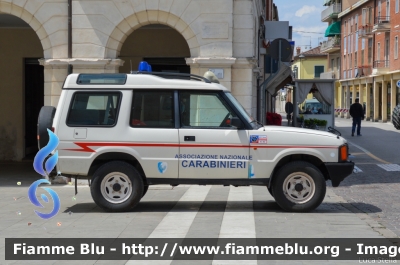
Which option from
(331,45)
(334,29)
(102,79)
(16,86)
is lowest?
(102,79)

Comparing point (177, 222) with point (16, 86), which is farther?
point (16, 86)

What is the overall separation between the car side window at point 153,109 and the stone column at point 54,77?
17.2 feet

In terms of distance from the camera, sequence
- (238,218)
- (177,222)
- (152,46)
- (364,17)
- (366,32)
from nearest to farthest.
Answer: (177,222) < (238,218) < (152,46) < (366,32) < (364,17)

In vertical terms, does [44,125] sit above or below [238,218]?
above

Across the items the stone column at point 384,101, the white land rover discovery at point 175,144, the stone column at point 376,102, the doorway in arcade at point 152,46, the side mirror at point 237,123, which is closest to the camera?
the side mirror at point 237,123

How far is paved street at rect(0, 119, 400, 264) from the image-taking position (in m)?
8.88

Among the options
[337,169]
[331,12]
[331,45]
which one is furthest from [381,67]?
[337,169]

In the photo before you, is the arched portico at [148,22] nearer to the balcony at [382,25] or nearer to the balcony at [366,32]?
the balcony at [382,25]

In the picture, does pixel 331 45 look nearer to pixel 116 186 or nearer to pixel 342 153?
pixel 342 153

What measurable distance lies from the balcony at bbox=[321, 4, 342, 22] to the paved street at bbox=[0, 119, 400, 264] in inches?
2520

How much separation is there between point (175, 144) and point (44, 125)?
2.07 m

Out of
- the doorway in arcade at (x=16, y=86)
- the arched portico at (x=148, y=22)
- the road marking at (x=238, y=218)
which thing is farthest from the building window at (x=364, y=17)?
the road marking at (x=238, y=218)

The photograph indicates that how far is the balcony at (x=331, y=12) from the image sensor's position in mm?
76725

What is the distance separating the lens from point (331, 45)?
77.1 meters
